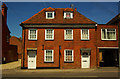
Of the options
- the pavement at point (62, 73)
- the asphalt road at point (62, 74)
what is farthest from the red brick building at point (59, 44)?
the asphalt road at point (62, 74)

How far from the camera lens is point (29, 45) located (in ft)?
59.2

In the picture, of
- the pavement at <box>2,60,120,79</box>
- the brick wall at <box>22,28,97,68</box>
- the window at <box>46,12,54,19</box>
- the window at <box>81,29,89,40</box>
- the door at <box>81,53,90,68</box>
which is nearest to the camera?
the pavement at <box>2,60,120,79</box>

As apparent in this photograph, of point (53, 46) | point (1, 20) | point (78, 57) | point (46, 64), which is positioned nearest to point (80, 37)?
point (78, 57)

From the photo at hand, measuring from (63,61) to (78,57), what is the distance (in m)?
2.24

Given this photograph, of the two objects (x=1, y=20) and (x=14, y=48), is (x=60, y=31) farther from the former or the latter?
(x=14, y=48)

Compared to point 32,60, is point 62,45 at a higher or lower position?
higher

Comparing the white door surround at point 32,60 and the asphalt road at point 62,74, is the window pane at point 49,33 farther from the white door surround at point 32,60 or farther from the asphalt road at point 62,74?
the asphalt road at point 62,74

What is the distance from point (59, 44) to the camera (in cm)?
1803

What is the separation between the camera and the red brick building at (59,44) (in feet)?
58.4

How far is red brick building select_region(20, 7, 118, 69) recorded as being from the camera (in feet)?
58.4

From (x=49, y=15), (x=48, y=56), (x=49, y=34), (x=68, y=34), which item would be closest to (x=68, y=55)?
(x=48, y=56)

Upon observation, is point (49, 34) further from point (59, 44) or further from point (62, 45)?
point (62, 45)

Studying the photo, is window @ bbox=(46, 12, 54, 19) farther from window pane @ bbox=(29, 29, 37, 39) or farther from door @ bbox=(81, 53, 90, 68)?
door @ bbox=(81, 53, 90, 68)

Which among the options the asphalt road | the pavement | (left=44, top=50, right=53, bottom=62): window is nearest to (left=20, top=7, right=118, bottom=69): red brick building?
(left=44, top=50, right=53, bottom=62): window
